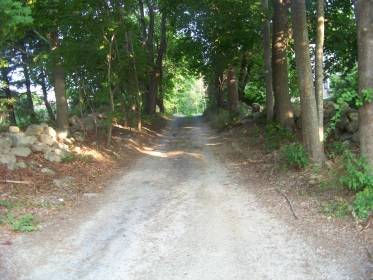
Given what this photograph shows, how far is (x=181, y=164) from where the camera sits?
11602 millimetres

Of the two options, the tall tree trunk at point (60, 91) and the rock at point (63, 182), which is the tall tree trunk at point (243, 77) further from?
the rock at point (63, 182)

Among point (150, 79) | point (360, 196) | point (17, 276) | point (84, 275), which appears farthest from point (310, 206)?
point (150, 79)

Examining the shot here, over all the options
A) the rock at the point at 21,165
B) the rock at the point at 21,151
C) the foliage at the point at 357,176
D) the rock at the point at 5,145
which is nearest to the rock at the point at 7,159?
the rock at the point at 21,165

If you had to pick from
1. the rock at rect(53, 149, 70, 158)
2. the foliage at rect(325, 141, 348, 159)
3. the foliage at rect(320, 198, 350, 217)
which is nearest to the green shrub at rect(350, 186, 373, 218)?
the foliage at rect(320, 198, 350, 217)

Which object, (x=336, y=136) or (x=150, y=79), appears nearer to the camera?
(x=336, y=136)

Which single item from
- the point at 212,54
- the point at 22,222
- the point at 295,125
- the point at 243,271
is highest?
the point at 212,54

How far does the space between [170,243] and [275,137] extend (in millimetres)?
8136

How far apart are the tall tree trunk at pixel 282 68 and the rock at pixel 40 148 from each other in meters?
8.33

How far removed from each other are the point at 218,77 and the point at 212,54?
1224cm

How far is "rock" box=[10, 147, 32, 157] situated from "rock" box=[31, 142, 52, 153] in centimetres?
23

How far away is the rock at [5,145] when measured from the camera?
883cm

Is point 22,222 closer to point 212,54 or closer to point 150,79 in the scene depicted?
point 212,54

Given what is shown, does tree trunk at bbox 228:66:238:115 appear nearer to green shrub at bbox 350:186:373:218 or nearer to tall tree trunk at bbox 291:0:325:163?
tall tree trunk at bbox 291:0:325:163

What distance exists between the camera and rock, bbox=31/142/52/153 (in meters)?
9.74
